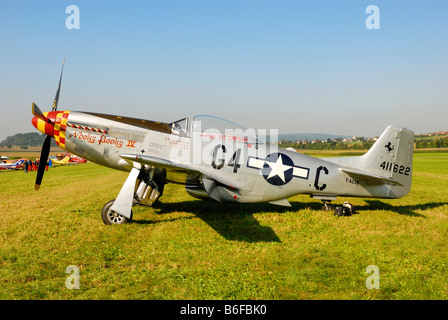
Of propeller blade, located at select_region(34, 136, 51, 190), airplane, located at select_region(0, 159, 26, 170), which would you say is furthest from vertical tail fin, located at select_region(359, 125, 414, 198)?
airplane, located at select_region(0, 159, 26, 170)

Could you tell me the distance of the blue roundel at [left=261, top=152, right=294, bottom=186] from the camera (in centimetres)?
802

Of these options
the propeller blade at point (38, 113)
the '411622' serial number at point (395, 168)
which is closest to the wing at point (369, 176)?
the '411622' serial number at point (395, 168)

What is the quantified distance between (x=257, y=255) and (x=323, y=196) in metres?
3.82

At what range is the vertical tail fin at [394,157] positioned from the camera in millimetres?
8695

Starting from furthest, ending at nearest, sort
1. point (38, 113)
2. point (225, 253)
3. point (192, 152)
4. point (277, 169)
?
point (277, 169) → point (192, 152) → point (38, 113) → point (225, 253)

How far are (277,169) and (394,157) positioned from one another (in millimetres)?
3697

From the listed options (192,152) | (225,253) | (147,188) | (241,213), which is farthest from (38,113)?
(241,213)

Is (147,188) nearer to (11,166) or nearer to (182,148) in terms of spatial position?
(182,148)

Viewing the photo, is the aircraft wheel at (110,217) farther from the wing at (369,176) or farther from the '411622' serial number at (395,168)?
the '411622' serial number at (395,168)

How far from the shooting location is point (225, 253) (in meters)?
5.67
